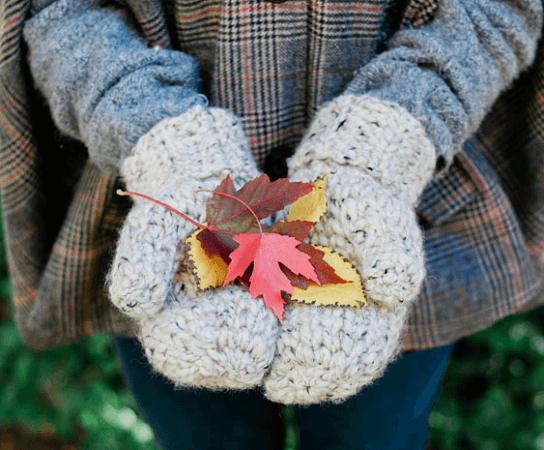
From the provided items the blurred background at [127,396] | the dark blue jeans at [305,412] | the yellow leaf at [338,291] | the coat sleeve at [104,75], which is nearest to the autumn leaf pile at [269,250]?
the yellow leaf at [338,291]

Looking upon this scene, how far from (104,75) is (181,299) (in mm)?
364

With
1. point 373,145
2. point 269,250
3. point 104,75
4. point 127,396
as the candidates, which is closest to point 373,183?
point 373,145

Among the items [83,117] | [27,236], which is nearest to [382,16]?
[83,117]

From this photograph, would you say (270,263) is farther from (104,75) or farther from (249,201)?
(104,75)

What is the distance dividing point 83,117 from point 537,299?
98cm

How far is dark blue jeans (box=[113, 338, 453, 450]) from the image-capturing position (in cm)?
93

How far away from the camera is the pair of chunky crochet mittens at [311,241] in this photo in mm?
604

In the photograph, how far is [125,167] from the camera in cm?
73

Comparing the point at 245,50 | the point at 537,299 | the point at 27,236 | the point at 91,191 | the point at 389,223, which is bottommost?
the point at 537,299

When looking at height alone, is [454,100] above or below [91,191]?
above

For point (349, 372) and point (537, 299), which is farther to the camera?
point (537, 299)

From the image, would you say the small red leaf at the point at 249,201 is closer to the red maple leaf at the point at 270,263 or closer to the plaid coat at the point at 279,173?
the red maple leaf at the point at 270,263

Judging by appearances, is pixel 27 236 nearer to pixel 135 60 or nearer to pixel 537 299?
pixel 135 60

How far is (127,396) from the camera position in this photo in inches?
74.2
